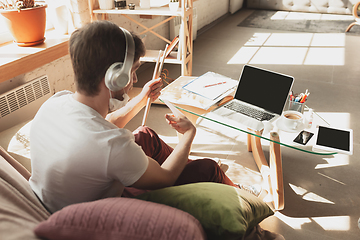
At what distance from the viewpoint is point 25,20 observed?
2.19 metres

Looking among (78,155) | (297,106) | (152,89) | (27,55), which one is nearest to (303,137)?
(297,106)

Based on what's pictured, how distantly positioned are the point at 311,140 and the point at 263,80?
1.51 feet

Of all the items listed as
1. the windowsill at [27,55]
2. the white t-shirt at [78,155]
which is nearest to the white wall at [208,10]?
the windowsill at [27,55]

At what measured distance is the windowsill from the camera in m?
2.01

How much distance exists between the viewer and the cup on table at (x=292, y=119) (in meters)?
1.64

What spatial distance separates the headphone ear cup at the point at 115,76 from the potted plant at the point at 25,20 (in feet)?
5.12

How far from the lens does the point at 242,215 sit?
35.8 inches

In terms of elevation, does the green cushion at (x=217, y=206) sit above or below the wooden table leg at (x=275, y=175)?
above

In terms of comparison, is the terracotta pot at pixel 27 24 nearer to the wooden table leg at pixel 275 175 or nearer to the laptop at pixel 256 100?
the laptop at pixel 256 100

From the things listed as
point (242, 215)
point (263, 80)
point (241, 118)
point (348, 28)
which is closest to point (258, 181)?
point (241, 118)

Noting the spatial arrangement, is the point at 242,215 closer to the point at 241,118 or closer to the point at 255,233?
the point at 255,233

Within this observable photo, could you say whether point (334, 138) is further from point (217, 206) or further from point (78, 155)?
point (78, 155)

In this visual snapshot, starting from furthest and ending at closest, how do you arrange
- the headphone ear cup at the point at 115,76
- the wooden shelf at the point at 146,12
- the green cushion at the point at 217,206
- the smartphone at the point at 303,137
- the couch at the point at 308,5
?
the couch at the point at 308,5 → the wooden shelf at the point at 146,12 → the smartphone at the point at 303,137 → the headphone ear cup at the point at 115,76 → the green cushion at the point at 217,206

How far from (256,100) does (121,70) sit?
108 centimetres
